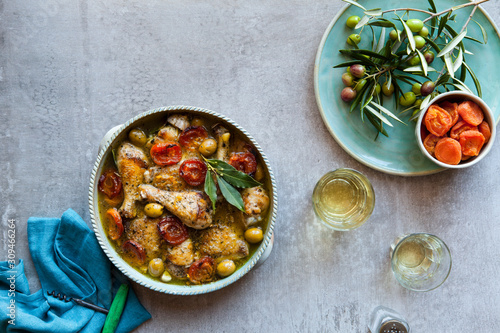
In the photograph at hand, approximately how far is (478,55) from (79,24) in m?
2.15

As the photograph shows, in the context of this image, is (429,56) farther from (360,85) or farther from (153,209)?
(153,209)

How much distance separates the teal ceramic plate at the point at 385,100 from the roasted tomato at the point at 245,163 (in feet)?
1.60

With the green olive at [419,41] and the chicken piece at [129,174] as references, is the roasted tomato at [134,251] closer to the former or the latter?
the chicken piece at [129,174]

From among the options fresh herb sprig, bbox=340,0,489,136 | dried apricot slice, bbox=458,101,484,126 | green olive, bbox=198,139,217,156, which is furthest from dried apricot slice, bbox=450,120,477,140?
green olive, bbox=198,139,217,156

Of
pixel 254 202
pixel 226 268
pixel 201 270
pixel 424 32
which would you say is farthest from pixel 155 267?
pixel 424 32

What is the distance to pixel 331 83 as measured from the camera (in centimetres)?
214

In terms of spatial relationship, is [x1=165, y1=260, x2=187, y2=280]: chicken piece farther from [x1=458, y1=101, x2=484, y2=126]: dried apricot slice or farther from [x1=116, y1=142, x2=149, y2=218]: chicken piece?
[x1=458, y1=101, x2=484, y2=126]: dried apricot slice

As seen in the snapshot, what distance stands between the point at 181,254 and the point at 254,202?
437mm

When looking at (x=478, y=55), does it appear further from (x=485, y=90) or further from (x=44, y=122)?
(x=44, y=122)

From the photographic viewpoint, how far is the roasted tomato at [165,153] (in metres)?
1.95

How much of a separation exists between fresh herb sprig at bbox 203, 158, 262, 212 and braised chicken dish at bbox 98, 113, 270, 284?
0.12ft

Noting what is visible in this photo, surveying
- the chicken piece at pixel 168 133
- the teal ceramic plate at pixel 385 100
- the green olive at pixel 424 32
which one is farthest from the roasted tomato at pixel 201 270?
the green olive at pixel 424 32

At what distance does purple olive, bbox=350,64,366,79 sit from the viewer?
2.00 m

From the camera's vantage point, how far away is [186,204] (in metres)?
1.91
